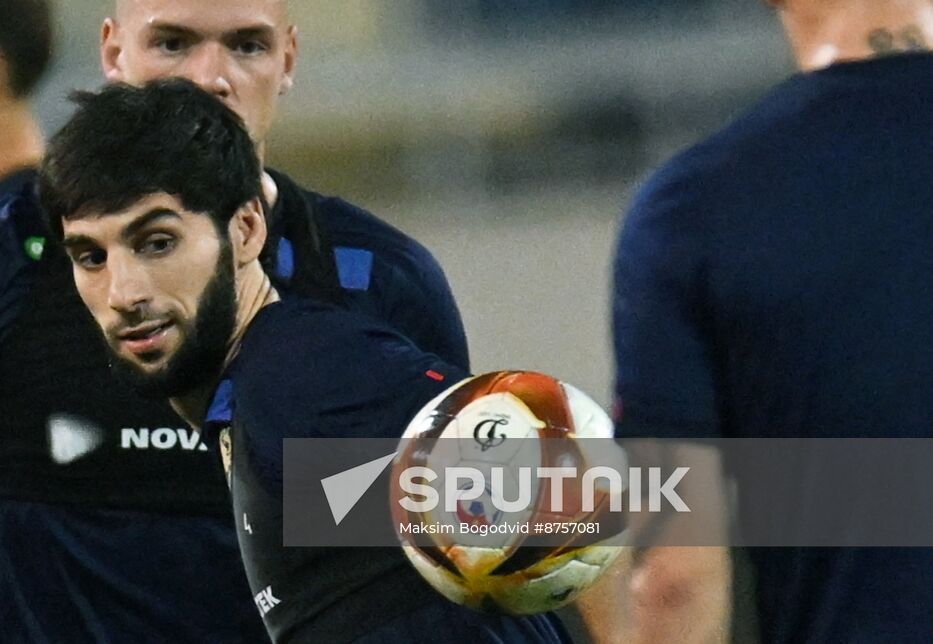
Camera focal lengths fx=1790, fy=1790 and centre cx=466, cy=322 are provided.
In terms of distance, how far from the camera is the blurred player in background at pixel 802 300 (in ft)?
6.35

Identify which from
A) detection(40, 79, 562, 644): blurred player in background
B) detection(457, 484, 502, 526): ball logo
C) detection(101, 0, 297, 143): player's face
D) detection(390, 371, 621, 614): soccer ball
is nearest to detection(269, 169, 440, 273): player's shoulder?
detection(101, 0, 297, 143): player's face

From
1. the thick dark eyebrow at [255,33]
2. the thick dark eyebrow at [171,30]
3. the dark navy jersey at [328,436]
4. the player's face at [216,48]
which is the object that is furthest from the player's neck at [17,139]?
the dark navy jersey at [328,436]

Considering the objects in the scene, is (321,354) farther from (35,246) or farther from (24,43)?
(24,43)

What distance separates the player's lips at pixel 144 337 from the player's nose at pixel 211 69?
720mm

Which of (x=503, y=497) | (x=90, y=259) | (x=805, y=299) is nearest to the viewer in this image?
(x=805, y=299)

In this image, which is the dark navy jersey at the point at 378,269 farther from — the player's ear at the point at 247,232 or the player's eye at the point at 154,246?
the player's eye at the point at 154,246

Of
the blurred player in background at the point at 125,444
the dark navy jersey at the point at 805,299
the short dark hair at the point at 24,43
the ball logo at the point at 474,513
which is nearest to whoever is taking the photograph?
the dark navy jersey at the point at 805,299

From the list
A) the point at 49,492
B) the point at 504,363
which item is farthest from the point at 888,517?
the point at 504,363

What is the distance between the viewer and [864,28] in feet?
6.62

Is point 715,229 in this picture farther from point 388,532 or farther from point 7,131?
point 7,131

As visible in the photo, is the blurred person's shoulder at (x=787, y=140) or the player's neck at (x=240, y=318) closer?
the blurred person's shoulder at (x=787, y=140)

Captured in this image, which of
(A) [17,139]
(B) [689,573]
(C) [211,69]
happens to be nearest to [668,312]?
(B) [689,573]

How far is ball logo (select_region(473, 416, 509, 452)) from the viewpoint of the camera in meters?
2.17

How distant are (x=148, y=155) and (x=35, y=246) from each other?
0.63 metres
